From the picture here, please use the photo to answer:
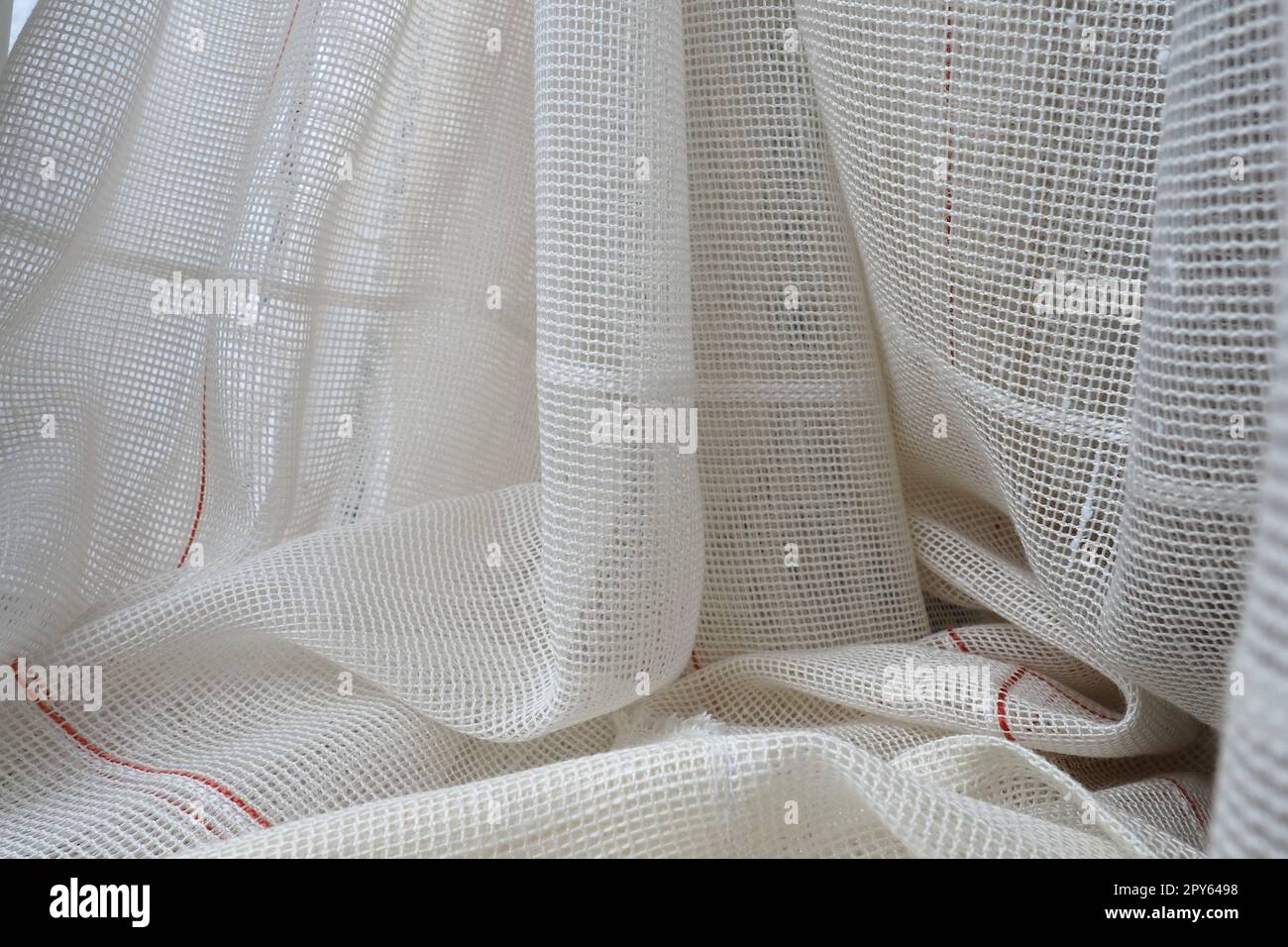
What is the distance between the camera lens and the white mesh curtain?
Result: 0.36 m

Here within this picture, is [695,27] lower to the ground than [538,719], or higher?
higher

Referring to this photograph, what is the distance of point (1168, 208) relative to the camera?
13.9 inches

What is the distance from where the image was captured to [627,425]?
44cm

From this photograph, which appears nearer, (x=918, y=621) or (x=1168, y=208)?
(x=1168, y=208)

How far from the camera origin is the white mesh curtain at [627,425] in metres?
0.36

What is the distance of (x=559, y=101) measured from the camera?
436 millimetres
